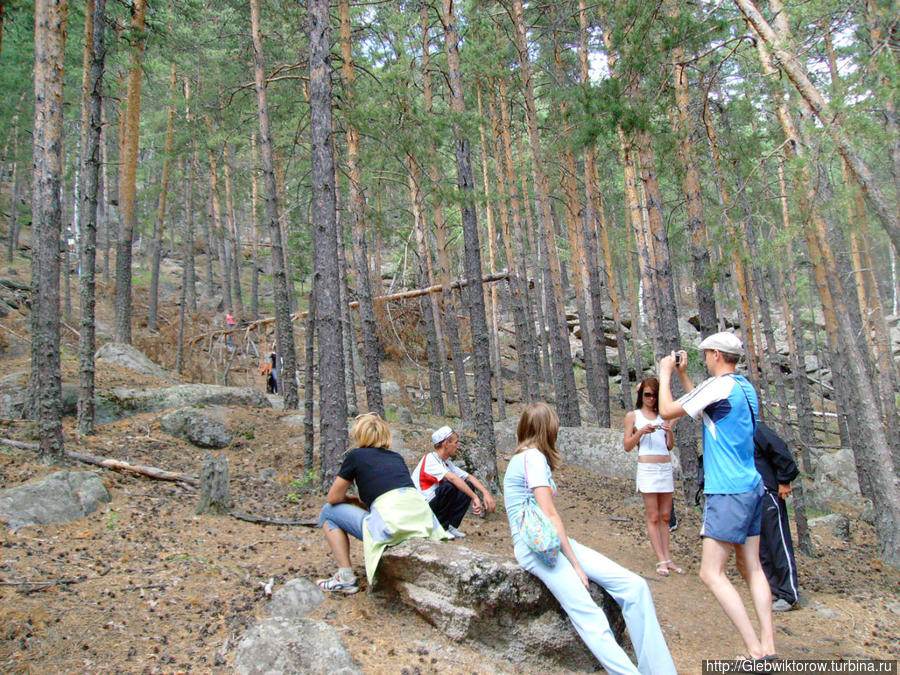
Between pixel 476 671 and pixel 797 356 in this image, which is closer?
pixel 476 671

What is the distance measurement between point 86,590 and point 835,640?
212 inches

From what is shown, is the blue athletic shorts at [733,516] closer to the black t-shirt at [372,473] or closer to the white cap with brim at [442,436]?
the black t-shirt at [372,473]

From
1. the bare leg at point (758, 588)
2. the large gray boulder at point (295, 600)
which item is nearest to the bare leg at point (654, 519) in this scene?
the bare leg at point (758, 588)

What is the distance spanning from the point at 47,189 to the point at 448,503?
198 inches

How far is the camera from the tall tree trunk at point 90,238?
7895mm

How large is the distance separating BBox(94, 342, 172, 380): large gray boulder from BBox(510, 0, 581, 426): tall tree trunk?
28.9 feet

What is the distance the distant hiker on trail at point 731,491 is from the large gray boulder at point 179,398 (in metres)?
8.93

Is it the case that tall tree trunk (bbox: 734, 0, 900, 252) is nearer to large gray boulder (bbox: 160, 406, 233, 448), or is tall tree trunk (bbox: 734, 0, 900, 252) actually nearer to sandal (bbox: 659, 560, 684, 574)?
sandal (bbox: 659, 560, 684, 574)

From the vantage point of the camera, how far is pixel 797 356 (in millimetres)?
14422

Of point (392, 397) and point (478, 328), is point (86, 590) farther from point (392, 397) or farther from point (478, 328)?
point (392, 397)

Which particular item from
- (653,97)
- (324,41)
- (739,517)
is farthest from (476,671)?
(653,97)

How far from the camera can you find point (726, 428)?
3480 millimetres

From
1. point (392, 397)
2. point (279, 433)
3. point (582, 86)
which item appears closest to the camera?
point (582, 86)

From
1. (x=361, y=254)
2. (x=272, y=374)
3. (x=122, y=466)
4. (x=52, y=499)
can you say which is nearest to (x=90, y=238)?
(x=122, y=466)
